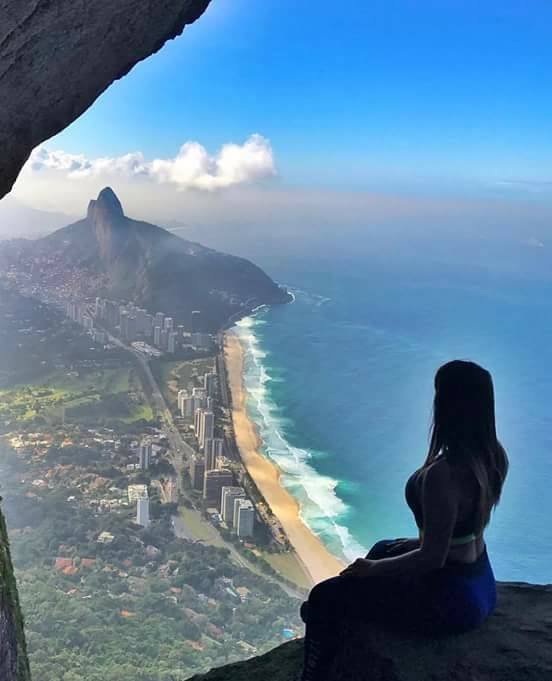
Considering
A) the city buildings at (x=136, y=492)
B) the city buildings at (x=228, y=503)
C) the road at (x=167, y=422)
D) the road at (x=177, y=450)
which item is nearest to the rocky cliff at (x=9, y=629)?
the road at (x=177, y=450)

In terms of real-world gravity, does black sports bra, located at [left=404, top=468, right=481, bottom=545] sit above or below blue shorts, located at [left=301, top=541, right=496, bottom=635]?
above

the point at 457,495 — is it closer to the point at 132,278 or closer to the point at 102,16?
the point at 102,16

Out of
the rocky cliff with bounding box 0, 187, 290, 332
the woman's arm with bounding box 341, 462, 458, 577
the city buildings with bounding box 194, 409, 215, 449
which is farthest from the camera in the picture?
the rocky cliff with bounding box 0, 187, 290, 332

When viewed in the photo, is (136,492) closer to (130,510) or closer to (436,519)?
(130,510)

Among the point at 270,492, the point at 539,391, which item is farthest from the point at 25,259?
the point at 539,391

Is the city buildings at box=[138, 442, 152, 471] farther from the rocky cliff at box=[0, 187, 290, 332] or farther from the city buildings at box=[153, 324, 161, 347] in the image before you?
the rocky cliff at box=[0, 187, 290, 332]

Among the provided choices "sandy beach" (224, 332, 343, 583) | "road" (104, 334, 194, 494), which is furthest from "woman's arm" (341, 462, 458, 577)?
"road" (104, 334, 194, 494)
